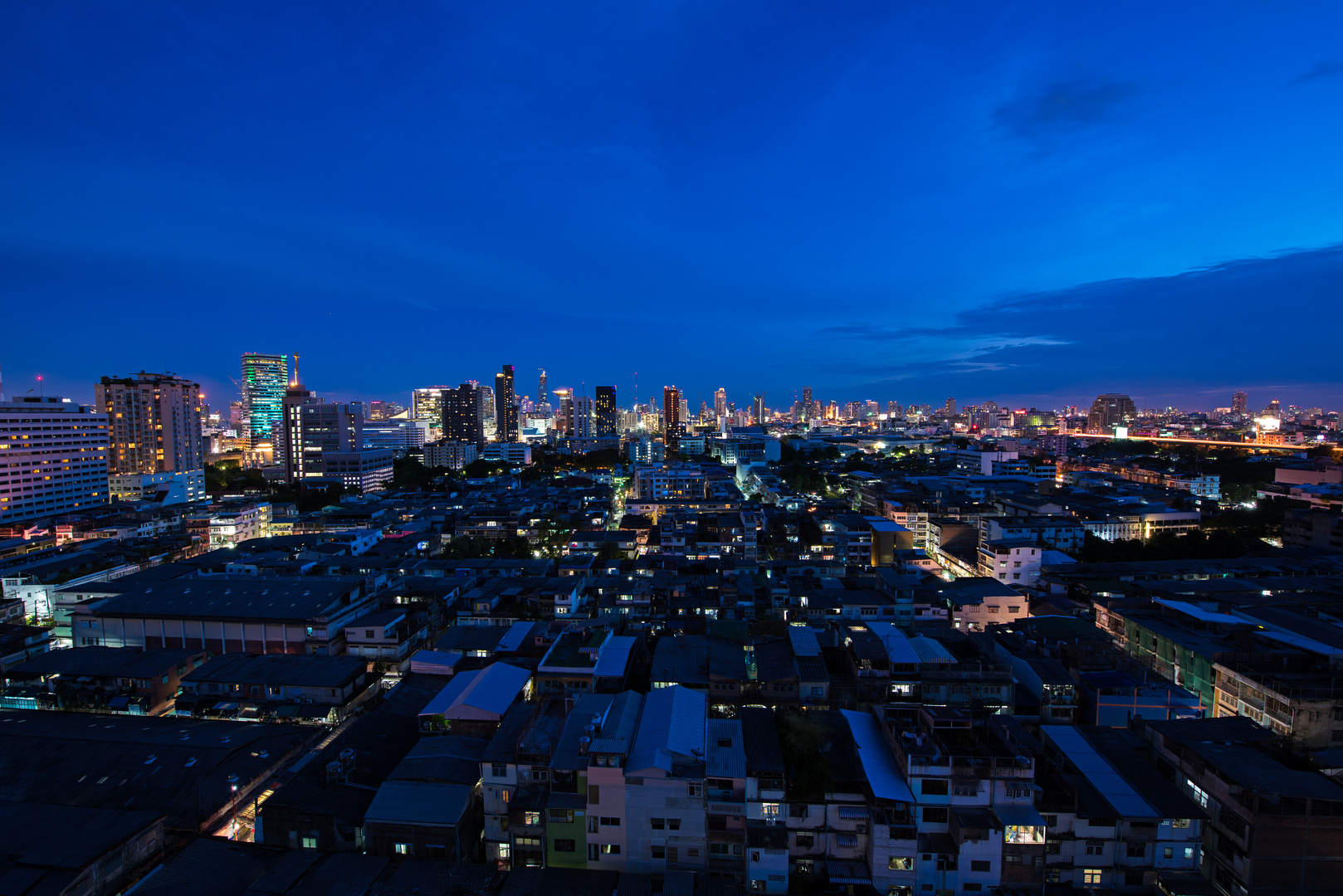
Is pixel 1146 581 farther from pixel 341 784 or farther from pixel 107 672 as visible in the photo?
pixel 107 672

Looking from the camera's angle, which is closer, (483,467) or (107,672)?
(107,672)

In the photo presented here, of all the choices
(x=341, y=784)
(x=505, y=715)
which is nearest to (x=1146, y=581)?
(x=505, y=715)

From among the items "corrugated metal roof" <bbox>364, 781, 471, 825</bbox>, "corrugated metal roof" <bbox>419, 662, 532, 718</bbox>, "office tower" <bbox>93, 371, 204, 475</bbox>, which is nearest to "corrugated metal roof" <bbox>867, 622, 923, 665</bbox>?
"corrugated metal roof" <bbox>419, 662, 532, 718</bbox>

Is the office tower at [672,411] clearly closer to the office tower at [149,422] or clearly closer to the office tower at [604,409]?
the office tower at [604,409]

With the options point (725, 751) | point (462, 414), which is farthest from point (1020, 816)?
point (462, 414)

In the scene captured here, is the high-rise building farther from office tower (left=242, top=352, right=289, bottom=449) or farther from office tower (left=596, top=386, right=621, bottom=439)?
office tower (left=242, top=352, right=289, bottom=449)

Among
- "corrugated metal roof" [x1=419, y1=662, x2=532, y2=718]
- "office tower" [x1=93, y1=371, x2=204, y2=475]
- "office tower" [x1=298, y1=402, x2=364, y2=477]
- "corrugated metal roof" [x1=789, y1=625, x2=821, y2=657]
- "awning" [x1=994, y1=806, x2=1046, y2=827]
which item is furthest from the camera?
"office tower" [x1=298, y1=402, x2=364, y2=477]
